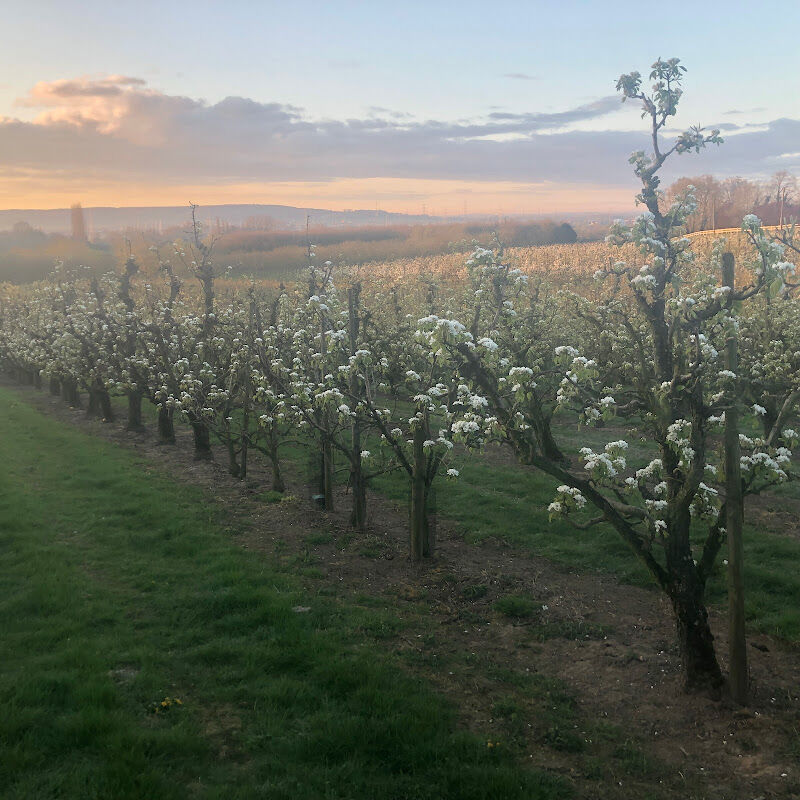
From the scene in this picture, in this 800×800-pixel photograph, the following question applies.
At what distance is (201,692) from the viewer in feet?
29.8

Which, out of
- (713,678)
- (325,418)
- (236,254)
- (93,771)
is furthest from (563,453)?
(236,254)

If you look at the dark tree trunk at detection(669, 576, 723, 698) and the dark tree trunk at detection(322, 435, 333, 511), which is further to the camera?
the dark tree trunk at detection(322, 435, 333, 511)

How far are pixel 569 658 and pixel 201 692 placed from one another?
226 inches

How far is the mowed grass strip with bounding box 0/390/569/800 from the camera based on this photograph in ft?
23.6

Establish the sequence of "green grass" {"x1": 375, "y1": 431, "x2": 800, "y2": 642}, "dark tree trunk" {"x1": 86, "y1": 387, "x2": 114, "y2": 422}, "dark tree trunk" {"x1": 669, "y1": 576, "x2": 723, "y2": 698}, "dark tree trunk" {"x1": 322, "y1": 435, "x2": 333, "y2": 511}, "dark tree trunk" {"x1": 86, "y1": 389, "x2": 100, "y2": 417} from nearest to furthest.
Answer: "dark tree trunk" {"x1": 669, "y1": 576, "x2": 723, "y2": 698}, "green grass" {"x1": 375, "y1": 431, "x2": 800, "y2": 642}, "dark tree trunk" {"x1": 322, "y1": 435, "x2": 333, "y2": 511}, "dark tree trunk" {"x1": 86, "y1": 387, "x2": 114, "y2": 422}, "dark tree trunk" {"x1": 86, "y1": 389, "x2": 100, "y2": 417}

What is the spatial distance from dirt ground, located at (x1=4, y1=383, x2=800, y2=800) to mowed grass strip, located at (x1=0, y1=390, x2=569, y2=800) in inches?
27.2

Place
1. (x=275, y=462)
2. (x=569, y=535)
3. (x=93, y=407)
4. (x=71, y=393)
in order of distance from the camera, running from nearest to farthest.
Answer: (x=569, y=535) → (x=275, y=462) → (x=93, y=407) → (x=71, y=393)

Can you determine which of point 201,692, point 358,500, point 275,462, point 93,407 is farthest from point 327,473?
point 93,407

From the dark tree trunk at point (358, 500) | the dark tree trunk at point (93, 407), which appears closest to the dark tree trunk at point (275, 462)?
the dark tree trunk at point (358, 500)

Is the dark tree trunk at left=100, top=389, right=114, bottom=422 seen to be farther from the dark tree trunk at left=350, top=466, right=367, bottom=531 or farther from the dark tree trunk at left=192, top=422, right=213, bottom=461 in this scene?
the dark tree trunk at left=350, top=466, right=367, bottom=531

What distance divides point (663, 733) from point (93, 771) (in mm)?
7044

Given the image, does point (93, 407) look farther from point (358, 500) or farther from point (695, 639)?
point (695, 639)

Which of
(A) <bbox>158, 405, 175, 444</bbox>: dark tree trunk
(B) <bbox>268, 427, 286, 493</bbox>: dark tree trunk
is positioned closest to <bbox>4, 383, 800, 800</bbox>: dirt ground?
(B) <bbox>268, 427, 286, 493</bbox>: dark tree trunk

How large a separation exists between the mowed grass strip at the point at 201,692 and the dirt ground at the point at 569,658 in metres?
0.69
